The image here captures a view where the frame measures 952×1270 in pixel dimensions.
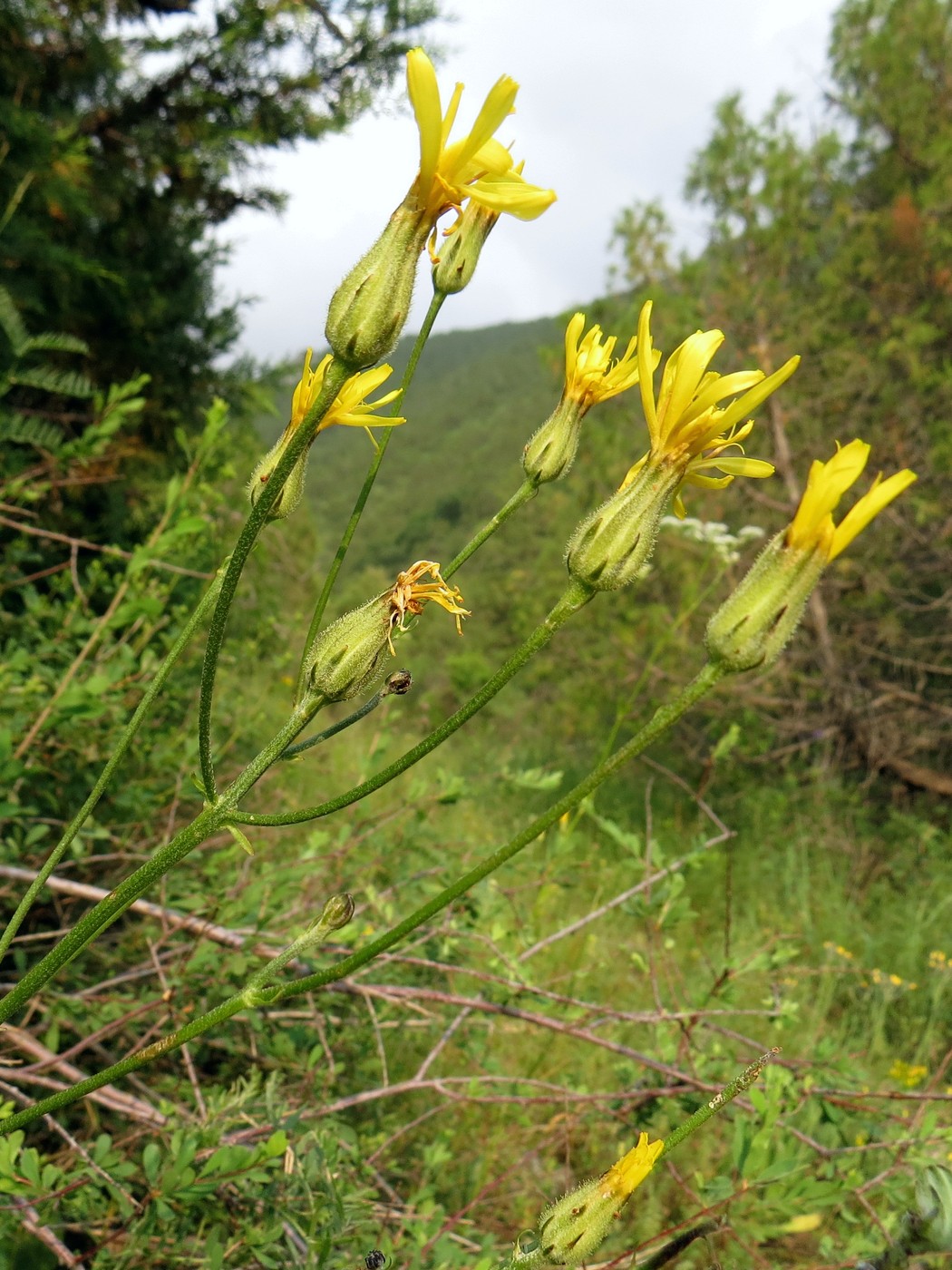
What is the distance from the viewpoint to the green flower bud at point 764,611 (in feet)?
2.84

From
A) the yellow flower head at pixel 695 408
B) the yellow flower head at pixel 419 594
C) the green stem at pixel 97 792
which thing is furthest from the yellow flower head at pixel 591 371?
the green stem at pixel 97 792

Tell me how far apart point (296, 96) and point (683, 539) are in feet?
14.3

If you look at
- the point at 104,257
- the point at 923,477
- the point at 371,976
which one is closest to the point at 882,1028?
the point at 371,976

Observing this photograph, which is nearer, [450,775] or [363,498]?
[363,498]

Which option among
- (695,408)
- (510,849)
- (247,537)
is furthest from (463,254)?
(510,849)

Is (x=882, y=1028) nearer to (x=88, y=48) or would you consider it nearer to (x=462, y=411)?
(x=88, y=48)

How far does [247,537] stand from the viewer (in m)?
0.74

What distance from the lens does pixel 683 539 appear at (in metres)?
7.04

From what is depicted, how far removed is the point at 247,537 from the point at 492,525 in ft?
0.96

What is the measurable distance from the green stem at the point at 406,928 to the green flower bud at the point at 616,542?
0.19m

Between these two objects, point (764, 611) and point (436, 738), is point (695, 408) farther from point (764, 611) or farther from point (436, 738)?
point (436, 738)

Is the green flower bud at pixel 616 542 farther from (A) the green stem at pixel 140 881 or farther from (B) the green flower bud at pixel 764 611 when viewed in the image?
(A) the green stem at pixel 140 881

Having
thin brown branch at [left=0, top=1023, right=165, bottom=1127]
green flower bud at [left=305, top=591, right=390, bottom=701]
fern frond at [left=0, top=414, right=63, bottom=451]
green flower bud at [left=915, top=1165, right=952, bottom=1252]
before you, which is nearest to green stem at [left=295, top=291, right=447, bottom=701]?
green flower bud at [left=305, top=591, right=390, bottom=701]

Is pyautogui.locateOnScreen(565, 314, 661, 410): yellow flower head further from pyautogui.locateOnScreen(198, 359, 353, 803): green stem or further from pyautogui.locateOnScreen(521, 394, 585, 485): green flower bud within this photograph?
pyautogui.locateOnScreen(198, 359, 353, 803): green stem
